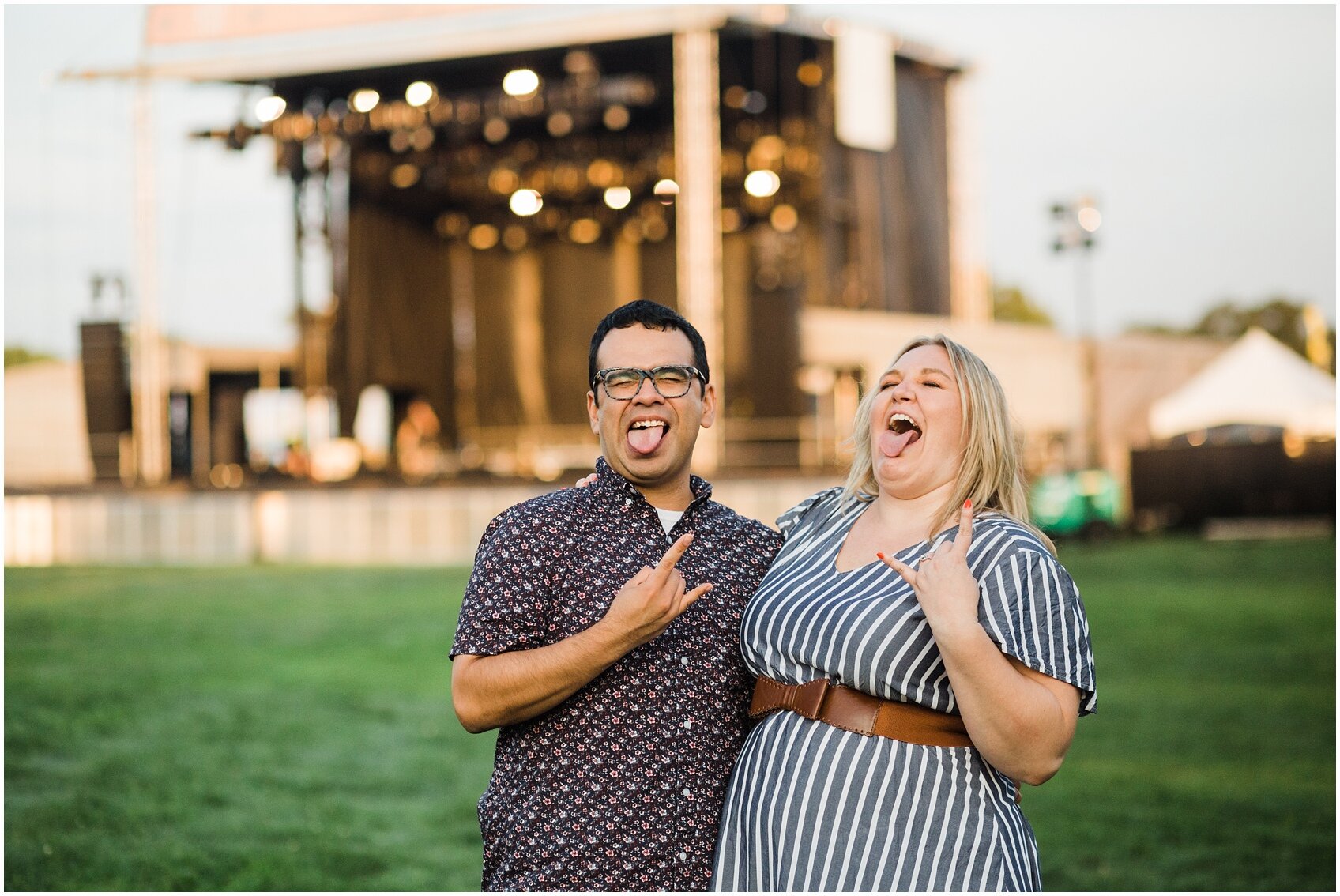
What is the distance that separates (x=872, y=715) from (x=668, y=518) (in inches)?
22.7

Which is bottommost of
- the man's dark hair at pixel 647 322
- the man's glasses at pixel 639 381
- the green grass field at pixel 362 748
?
the green grass field at pixel 362 748

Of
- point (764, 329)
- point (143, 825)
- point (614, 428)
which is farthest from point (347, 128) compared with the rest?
point (614, 428)

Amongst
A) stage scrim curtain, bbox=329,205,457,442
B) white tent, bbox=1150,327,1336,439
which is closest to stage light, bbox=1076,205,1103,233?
white tent, bbox=1150,327,1336,439

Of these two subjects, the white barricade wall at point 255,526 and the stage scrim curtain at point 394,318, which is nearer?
the white barricade wall at point 255,526

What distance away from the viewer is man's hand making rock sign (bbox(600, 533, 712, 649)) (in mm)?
2193

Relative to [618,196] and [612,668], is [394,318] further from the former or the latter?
[612,668]

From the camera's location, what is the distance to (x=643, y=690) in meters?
2.45

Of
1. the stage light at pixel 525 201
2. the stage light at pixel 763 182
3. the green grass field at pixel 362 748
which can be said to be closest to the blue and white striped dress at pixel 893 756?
the green grass field at pixel 362 748

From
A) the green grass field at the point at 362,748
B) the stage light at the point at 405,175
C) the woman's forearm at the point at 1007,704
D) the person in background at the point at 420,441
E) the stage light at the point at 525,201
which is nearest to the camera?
the woman's forearm at the point at 1007,704

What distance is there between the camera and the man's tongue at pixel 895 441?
2.42m

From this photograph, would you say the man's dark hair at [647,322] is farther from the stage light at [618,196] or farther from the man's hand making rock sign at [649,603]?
the stage light at [618,196]

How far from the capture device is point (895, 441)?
2422mm

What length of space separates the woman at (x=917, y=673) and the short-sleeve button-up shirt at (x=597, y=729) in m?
0.07

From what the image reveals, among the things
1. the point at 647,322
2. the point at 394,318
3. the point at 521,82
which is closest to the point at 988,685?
the point at 647,322
